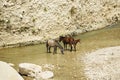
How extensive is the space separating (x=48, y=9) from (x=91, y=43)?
6.47 metres

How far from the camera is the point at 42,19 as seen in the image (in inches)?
1342

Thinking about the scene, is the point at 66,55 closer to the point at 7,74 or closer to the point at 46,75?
the point at 46,75

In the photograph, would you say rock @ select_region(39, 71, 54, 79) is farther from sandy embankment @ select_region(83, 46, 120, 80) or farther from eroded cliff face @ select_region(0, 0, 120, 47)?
eroded cliff face @ select_region(0, 0, 120, 47)

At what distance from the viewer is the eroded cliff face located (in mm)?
32000

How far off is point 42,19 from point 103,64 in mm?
13419

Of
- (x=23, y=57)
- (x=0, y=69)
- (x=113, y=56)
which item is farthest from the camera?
(x=23, y=57)

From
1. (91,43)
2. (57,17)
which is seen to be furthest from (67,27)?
(91,43)

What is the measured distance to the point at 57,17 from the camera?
35406 mm

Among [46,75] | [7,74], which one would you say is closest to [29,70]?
[46,75]

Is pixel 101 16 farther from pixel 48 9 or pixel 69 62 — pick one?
pixel 69 62

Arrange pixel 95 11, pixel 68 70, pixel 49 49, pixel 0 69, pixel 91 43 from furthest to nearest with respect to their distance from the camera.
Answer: pixel 95 11
pixel 91 43
pixel 49 49
pixel 68 70
pixel 0 69

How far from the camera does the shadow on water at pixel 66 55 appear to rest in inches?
825

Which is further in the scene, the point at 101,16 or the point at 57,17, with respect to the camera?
the point at 101,16

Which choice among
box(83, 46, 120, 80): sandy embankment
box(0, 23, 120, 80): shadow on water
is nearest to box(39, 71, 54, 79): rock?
box(0, 23, 120, 80): shadow on water
